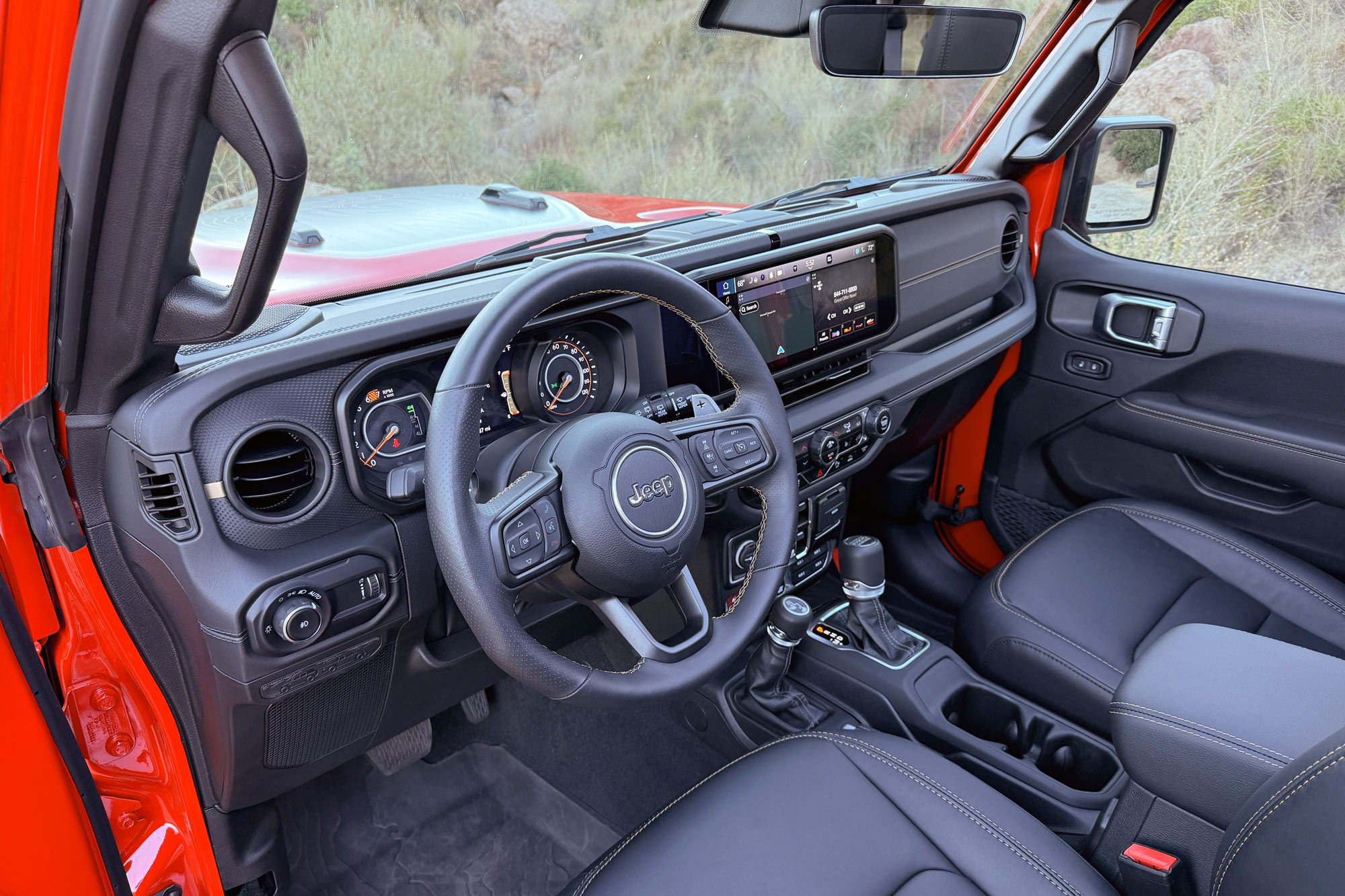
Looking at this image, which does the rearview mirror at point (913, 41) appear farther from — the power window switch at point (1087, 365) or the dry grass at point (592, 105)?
the power window switch at point (1087, 365)

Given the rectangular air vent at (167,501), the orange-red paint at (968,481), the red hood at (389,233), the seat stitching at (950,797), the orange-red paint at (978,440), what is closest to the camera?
the rectangular air vent at (167,501)

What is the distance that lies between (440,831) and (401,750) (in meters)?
0.21

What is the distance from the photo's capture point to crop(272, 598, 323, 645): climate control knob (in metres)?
1.21

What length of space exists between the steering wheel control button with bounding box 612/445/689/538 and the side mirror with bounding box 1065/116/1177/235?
1935mm

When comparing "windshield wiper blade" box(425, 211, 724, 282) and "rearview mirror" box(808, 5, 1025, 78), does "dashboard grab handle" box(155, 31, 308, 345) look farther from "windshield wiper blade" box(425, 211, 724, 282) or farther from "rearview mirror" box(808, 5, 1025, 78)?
"rearview mirror" box(808, 5, 1025, 78)

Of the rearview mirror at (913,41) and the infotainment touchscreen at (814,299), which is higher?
the rearview mirror at (913,41)

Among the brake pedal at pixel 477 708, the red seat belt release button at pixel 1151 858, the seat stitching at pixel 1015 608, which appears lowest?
the brake pedal at pixel 477 708

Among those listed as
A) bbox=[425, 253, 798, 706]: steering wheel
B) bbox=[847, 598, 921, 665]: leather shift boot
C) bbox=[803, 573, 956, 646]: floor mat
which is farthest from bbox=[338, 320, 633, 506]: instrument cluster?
bbox=[803, 573, 956, 646]: floor mat

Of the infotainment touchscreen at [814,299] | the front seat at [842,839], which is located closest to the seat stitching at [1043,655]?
the front seat at [842,839]

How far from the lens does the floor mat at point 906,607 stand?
266cm

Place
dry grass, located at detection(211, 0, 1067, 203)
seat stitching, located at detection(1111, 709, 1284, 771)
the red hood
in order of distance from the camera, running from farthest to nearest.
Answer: dry grass, located at detection(211, 0, 1067, 203), the red hood, seat stitching, located at detection(1111, 709, 1284, 771)

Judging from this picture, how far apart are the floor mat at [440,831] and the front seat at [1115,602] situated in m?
1.04

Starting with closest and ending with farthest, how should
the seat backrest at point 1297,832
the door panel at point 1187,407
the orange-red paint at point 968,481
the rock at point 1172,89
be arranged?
the seat backrest at point 1297,832
the door panel at point 1187,407
the rock at point 1172,89
the orange-red paint at point 968,481

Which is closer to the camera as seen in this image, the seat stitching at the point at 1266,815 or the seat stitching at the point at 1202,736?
the seat stitching at the point at 1266,815
